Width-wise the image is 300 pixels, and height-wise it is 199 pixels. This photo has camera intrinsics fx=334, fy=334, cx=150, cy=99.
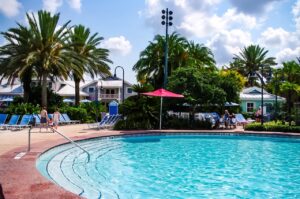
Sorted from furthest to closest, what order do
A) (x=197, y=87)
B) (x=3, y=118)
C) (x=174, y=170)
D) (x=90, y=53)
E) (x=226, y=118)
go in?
1. (x=90, y=53)
2. (x=226, y=118)
3. (x=197, y=87)
4. (x=3, y=118)
5. (x=174, y=170)

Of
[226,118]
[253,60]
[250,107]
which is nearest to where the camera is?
[226,118]

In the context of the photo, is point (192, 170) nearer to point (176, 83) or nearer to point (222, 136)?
point (222, 136)

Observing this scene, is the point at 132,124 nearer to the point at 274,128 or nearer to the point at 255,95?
the point at 274,128

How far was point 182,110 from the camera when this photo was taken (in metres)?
23.7

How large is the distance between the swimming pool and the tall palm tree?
12.2 meters

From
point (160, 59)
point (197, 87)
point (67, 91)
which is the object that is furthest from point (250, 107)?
point (67, 91)

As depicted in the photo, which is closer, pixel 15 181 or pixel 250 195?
pixel 15 181

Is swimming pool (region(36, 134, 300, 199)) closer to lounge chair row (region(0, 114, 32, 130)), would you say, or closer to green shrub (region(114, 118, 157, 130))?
green shrub (region(114, 118, 157, 130))

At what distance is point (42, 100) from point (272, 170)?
20733 mm

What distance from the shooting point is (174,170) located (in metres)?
10.3

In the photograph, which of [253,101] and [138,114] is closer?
[138,114]

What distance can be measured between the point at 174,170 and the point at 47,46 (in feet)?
65.8

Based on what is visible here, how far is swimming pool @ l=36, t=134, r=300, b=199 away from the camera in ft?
25.7

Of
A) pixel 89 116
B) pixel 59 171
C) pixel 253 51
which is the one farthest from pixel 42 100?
pixel 253 51
